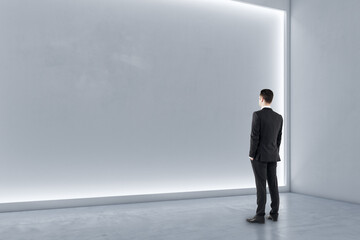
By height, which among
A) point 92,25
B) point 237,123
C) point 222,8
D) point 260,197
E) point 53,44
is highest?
point 222,8

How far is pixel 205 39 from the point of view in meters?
6.52

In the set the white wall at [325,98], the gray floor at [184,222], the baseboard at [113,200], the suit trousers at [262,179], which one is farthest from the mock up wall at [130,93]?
the suit trousers at [262,179]

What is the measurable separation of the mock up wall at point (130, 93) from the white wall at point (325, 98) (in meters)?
0.43

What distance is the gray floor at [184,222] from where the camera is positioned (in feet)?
12.4

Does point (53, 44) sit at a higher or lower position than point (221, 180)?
higher

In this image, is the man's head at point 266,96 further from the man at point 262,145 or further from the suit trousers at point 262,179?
the suit trousers at point 262,179

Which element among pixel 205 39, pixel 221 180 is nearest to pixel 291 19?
pixel 205 39

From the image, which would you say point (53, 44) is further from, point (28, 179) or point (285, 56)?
point (285, 56)

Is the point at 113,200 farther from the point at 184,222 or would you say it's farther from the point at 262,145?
the point at 262,145

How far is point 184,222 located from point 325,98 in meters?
3.52

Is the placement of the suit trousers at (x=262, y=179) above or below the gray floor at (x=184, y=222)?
above

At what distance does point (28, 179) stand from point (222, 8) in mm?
4410

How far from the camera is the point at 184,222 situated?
4.39 m

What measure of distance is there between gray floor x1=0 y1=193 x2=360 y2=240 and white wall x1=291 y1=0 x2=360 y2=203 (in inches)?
25.4
